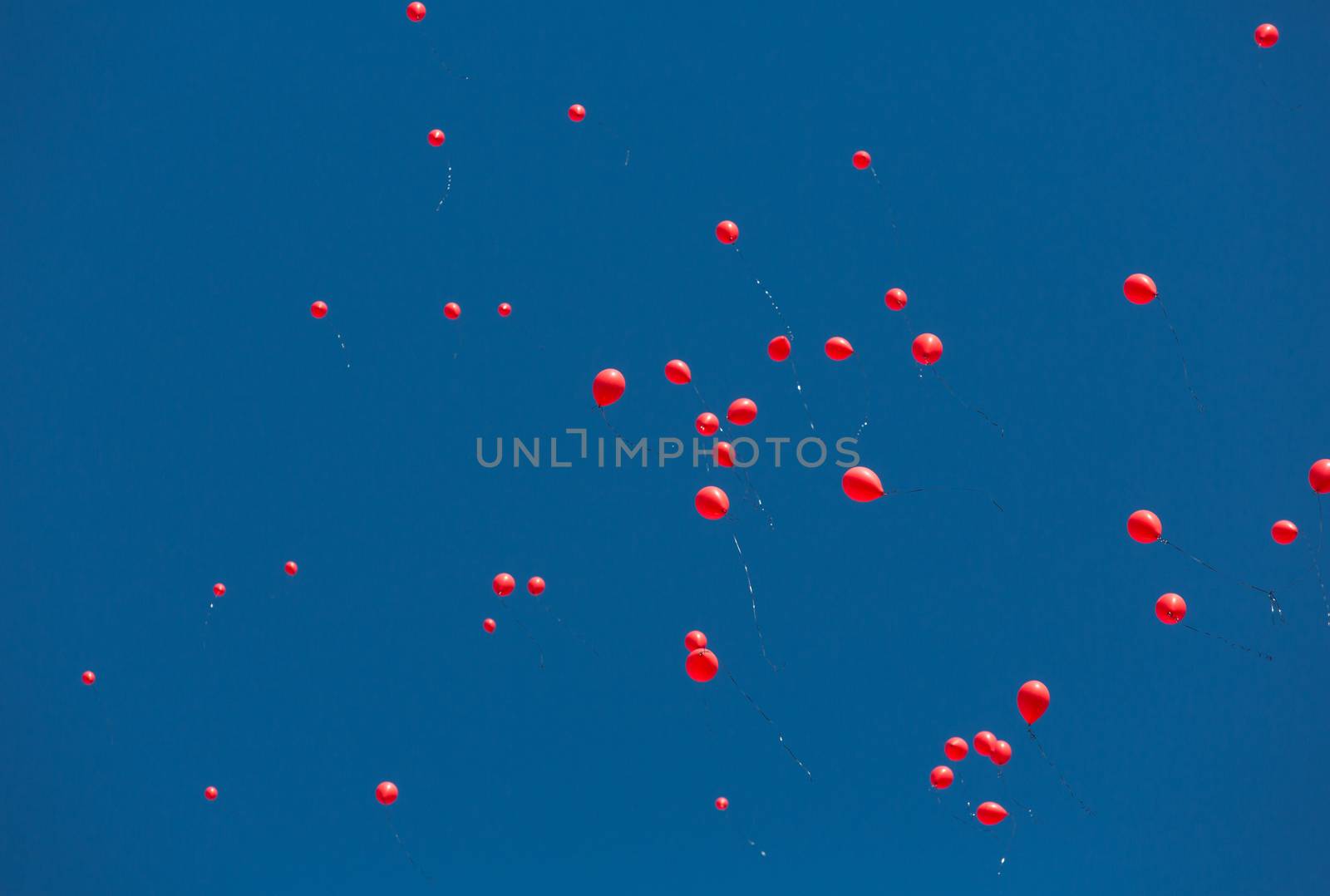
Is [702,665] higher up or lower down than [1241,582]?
lower down

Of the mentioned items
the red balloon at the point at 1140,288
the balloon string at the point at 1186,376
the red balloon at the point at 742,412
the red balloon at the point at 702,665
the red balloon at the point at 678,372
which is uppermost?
the balloon string at the point at 1186,376

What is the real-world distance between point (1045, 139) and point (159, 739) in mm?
3454

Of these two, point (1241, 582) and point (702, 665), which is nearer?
point (702, 665)

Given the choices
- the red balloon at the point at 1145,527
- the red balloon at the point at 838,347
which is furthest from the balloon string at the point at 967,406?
the red balloon at the point at 1145,527

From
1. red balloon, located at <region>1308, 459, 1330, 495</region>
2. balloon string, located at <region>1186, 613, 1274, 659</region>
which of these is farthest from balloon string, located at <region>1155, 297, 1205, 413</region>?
red balloon, located at <region>1308, 459, 1330, 495</region>

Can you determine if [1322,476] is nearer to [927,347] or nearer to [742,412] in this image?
[927,347]

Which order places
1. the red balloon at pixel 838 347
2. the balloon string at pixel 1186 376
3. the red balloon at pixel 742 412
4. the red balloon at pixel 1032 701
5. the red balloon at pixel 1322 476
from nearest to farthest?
1. the red balloon at pixel 1322 476
2. the red balloon at pixel 1032 701
3. the red balloon at pixel 742 412
4. the red balloon at pixel 838 347
5. the balloon string at pixel 1186 376

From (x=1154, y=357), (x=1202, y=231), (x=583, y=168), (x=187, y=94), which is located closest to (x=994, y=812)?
(x=1154, y=357)

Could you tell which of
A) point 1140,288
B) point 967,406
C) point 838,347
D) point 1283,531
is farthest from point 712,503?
point 1283,531

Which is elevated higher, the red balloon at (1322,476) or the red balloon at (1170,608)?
the red balloon at (1322,476)

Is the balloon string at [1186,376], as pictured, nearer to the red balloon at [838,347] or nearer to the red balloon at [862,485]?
the red balloon at [838,347]

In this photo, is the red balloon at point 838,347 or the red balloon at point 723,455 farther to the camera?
the red balloon at point 838,347

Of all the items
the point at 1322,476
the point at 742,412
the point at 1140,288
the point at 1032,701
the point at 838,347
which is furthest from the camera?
the point at 838,347

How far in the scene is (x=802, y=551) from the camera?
2.95 m
